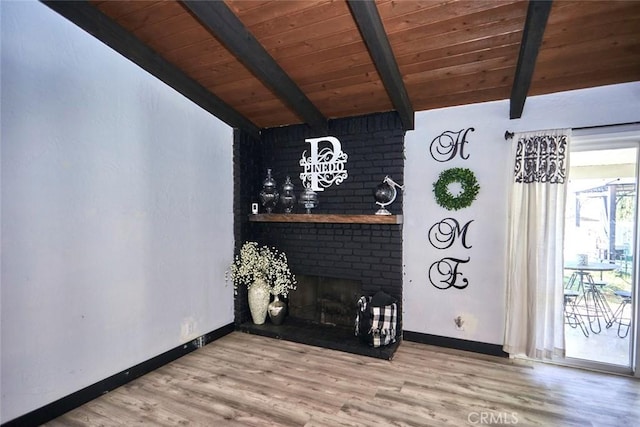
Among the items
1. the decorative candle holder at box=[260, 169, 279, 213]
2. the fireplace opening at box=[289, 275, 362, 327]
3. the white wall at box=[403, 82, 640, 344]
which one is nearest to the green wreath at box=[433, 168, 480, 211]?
the white wall at box=[403, 82, 640, 344]

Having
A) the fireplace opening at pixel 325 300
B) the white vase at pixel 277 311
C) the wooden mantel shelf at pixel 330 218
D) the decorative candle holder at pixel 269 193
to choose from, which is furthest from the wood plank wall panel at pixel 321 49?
the white vase at pixel 277 311

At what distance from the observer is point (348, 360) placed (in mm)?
3037

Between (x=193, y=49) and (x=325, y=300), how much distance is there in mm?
2990

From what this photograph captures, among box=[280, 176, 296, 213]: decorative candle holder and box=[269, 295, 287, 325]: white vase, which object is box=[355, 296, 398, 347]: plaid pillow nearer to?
box=[269, 295, 287, 325]: white vase

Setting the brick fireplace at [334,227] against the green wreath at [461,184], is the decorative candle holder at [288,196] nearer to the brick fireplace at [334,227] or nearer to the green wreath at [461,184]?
the brick fireplace at [334,227]

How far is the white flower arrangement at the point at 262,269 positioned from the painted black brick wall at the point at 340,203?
0.13 meters

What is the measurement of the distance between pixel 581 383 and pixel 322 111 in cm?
349

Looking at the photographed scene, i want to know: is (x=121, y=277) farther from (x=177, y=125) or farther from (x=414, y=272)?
(x=414, y=272)

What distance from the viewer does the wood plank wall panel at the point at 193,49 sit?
228 cm

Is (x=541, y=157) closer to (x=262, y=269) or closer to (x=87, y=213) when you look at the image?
(x=262, y=269)

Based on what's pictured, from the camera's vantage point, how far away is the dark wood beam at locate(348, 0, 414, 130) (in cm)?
205

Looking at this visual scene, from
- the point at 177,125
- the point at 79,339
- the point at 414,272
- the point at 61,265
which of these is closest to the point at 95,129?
the point at 177,125

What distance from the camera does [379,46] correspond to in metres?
2.29

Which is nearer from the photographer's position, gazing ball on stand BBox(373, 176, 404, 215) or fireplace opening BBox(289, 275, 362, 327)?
gazing ball on stand BBox(373, 176, 404, 215)
